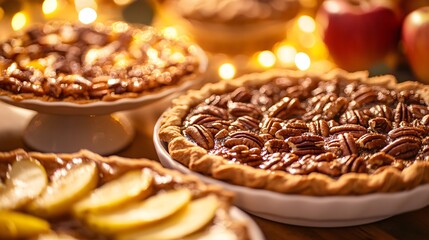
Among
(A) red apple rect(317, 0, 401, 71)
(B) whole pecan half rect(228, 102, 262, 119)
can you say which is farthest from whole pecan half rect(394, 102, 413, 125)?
(A) red apple rect(317, 0, 401, 71)

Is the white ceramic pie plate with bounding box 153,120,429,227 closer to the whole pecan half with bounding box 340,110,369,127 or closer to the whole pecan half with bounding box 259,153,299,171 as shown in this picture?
the whole pecan half with bounding box 259,153,299,171

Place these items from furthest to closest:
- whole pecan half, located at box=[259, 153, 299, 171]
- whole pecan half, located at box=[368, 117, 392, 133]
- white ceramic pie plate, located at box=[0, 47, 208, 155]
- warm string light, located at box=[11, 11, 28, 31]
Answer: warm string light, located at box=[11, 11, 28, 31], white ceramic pie plate, located at box=[0, 47, 208, 155], whole pecan half, located at box=[368, 117, 392, 133], whole pecan half, located at box=[259, 153, 299, 171]

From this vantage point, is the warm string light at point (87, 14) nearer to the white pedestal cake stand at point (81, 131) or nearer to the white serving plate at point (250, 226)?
the white pedestal cake stand at point (81, 131)

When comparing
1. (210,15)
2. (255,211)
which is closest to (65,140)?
(255,211)

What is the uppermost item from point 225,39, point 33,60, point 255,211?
point 225,39

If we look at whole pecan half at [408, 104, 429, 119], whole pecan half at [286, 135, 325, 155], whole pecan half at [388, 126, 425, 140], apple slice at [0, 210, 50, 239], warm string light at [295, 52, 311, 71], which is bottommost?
apple slice at [0, 210, 50, 239]

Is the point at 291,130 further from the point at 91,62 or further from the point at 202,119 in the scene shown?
the point at 91,62

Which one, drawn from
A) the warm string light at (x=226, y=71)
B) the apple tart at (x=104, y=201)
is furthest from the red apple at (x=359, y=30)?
the apple tart at (x=104, y=201)

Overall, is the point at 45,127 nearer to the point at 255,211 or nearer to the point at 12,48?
the point at 12,48
